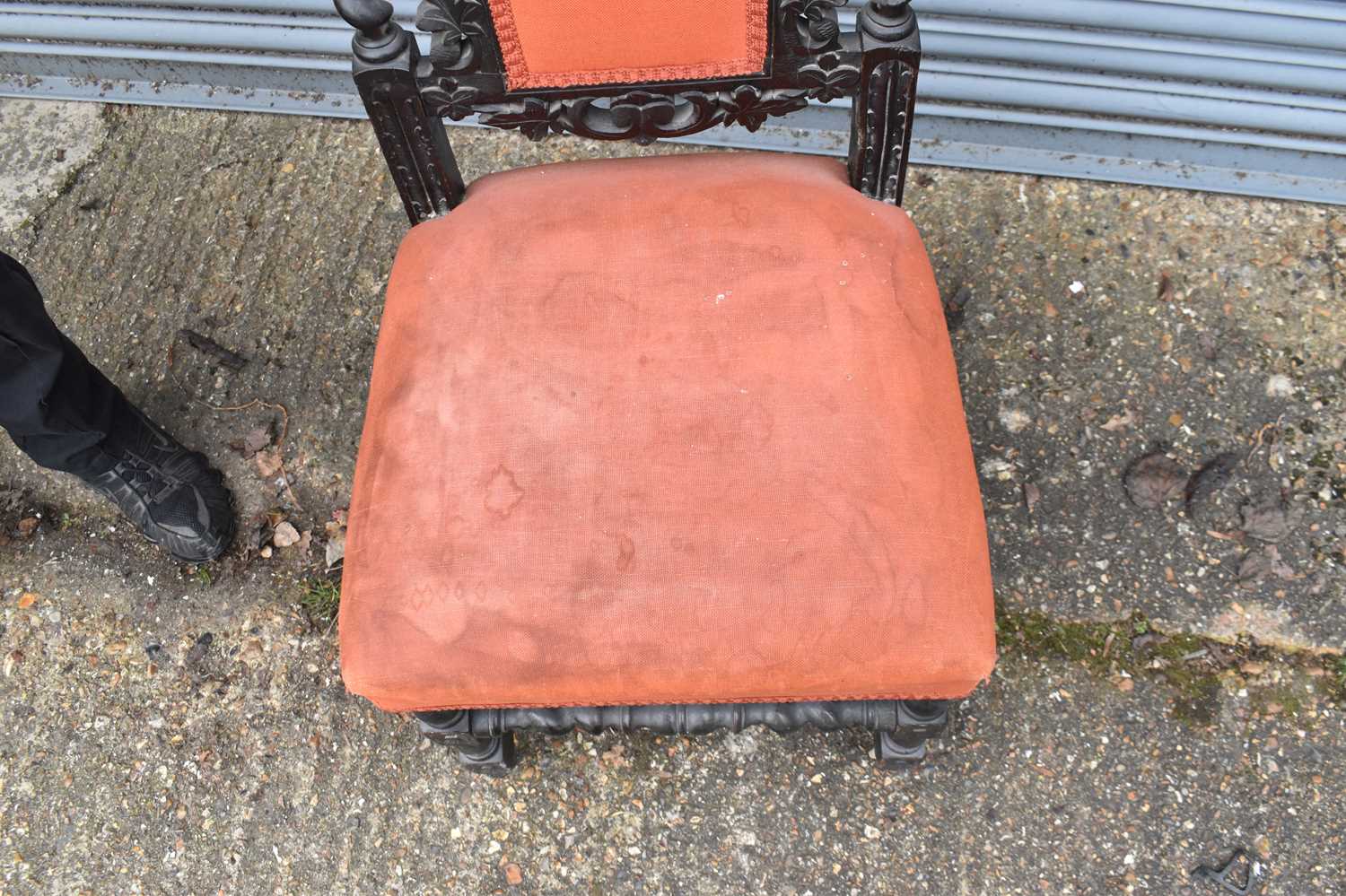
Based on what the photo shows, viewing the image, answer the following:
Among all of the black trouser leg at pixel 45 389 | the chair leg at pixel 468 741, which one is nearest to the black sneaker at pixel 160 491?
the black trouser leg at pixel 45 389

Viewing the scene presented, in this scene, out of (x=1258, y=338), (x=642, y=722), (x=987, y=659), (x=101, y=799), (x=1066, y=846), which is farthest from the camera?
(x=1258, y=338)

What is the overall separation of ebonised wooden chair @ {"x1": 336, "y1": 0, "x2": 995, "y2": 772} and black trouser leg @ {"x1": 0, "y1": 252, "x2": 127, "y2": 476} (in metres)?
0.68

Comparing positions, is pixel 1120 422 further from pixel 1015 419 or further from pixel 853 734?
pixel 853 734

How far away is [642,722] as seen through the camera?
1316mm

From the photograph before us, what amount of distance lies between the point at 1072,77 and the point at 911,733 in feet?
4.56

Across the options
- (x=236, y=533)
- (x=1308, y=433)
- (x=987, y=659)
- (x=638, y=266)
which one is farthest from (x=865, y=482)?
(x=236, y=533)

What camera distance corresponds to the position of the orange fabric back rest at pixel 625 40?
42.2 inches

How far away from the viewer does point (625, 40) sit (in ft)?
3.62

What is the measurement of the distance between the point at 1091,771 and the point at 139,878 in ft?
5.29

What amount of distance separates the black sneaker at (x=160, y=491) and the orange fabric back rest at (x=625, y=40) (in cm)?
110

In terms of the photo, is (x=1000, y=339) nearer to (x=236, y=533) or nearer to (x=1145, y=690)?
(x=1145, y=690)

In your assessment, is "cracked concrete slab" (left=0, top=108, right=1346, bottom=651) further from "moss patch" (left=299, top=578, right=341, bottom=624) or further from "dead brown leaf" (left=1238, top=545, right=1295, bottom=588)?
"moss patch" (left=299, top=578, right=341, bottom=624)

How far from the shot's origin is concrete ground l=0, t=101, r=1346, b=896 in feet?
5.03

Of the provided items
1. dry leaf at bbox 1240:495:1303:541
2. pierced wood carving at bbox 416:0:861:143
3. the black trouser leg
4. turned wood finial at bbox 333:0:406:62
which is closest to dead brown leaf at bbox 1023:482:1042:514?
dry leaf at bbox 1240:495:1303:541
